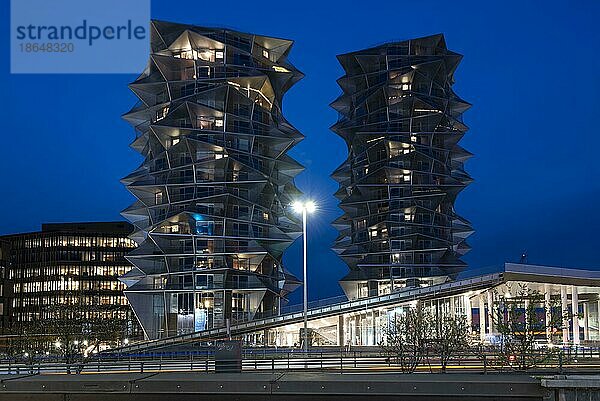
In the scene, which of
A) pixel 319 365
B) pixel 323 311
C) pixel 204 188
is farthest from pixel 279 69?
pixel 319 365

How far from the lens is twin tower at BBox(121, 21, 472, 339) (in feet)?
364

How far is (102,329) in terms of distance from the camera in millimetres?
117562

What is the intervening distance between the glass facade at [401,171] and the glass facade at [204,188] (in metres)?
18.6

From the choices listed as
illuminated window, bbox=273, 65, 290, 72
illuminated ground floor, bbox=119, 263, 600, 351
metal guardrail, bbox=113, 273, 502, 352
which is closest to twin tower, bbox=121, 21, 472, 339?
illuminated window, bbox=273, 65, 290, 72

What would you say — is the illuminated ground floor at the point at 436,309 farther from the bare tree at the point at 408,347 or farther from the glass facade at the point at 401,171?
the bare tree at the point at 408,347

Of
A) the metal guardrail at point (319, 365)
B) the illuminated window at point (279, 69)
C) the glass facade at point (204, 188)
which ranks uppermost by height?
the illuminated window at point (279, 69)

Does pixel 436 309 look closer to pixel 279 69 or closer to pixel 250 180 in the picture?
pixel 250 180

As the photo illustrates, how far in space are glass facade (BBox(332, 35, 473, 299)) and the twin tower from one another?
0.76 ft

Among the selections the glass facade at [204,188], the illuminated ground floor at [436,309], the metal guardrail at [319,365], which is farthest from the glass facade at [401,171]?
the metal guardrail at [319,365]

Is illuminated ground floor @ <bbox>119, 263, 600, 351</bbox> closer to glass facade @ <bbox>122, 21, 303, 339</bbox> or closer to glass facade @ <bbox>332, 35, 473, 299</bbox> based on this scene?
glass facade @ <bbox>122, 21, 303, 339</bbox>

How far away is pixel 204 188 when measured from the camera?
365ft

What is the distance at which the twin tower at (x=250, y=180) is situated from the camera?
111 m

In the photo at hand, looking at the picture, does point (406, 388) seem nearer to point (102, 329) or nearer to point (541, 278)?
point (541, 278)

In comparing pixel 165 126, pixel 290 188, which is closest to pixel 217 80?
pixel 165 126
